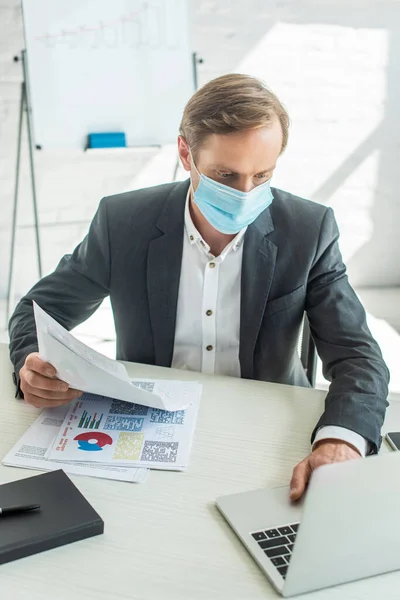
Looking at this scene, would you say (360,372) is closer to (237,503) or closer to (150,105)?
(237,503)

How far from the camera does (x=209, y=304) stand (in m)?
1.55

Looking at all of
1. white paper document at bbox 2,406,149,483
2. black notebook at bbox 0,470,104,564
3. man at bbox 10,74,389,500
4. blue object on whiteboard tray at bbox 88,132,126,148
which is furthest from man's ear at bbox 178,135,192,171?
blue object on whiteboard tray at bbox 88,132,126,148

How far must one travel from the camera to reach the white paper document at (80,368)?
113 cm

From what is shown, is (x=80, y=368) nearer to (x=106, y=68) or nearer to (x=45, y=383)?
(x=45, y=383)

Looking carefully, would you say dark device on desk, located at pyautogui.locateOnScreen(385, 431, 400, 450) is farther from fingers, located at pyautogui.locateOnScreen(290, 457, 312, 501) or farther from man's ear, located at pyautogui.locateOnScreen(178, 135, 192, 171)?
man's ear, located at pyautogui.locateOnScreen(178, 135, 192, 171)

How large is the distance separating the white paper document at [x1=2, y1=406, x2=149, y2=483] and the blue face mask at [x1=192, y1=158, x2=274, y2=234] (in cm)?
54

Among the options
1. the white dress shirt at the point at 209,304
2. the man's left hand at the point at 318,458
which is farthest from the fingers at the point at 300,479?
the white dress shirt at the point at 209,304

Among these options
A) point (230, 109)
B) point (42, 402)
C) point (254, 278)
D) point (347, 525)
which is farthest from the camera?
point (254, 278)

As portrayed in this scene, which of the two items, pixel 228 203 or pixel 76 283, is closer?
pixel 228 203

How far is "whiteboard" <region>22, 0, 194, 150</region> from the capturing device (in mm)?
2926

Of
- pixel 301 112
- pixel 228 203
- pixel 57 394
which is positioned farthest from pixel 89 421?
pixel 301 112

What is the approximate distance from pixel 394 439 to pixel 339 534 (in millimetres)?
439

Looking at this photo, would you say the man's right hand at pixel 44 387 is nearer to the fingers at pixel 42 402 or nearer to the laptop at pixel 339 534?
the fingers at pixel 42 402

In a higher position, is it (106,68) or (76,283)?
(106,68)
